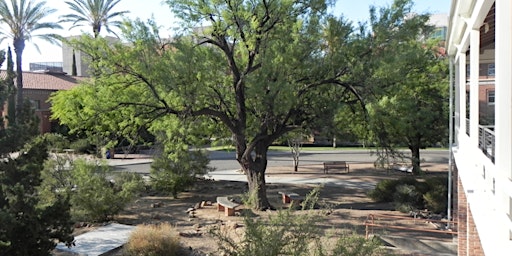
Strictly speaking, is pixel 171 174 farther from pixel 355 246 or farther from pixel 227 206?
pixel 355 246

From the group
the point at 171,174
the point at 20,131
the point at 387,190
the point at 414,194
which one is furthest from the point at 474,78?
the point at 171,174

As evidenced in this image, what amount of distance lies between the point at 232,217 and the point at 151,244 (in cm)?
471

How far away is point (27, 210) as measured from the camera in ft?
27.4

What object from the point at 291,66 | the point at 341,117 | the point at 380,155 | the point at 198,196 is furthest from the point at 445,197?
the point at 198,196

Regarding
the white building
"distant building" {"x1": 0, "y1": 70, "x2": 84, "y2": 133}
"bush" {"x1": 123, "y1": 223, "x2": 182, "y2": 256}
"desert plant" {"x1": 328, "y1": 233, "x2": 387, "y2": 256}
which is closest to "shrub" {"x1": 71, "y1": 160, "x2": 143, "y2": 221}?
"bush" {"x1": 123, "y1": 223, "x2": 182, "y2": 256}

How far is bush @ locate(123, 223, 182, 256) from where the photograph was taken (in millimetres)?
10344

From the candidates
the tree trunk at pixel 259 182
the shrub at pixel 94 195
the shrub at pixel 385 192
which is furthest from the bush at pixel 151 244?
the shrub at pixel 385 192

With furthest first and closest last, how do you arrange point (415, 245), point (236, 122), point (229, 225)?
point (236, 122), point (229, 225), point (415, 245)

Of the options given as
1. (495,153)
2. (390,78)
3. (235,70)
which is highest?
(235,70)

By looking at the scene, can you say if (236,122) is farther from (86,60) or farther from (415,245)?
(415,245)

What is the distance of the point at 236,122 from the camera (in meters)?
16.1

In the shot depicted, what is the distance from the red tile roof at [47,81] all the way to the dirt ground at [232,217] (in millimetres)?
28031

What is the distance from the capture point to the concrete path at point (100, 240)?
35.8 ft

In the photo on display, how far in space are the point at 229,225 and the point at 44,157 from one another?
220 inches
